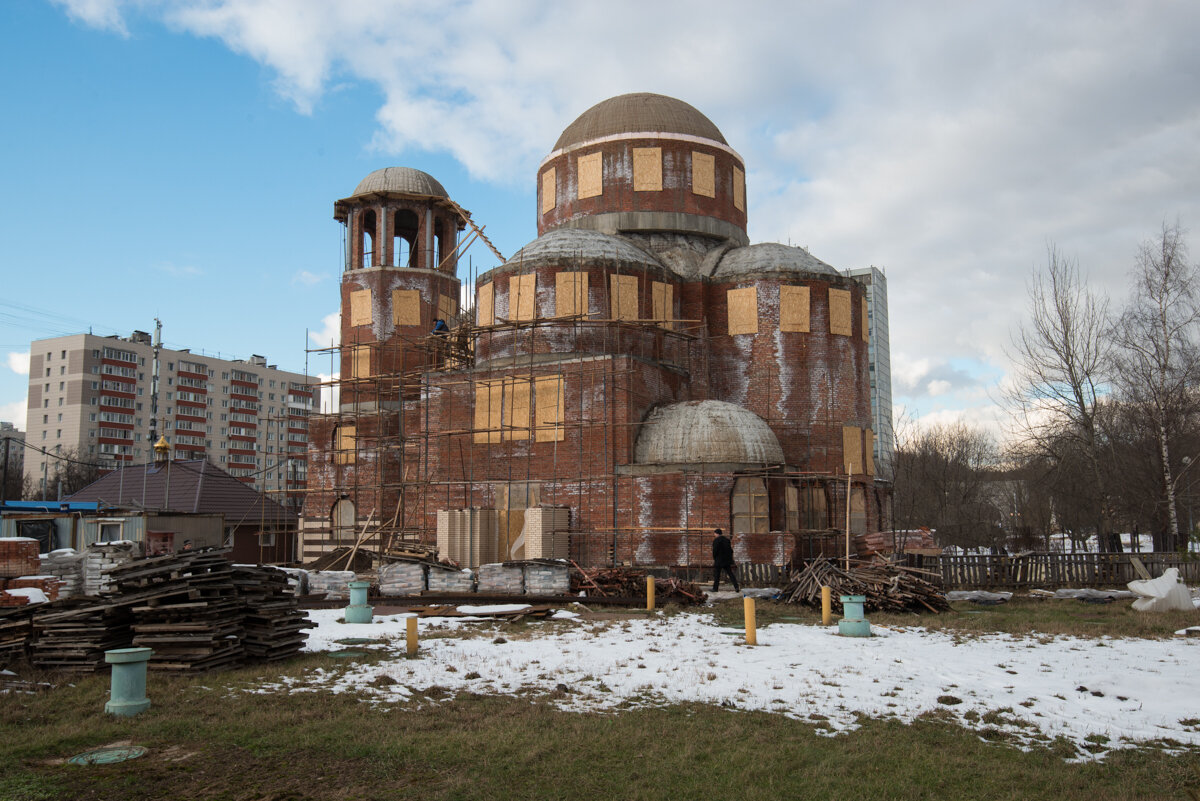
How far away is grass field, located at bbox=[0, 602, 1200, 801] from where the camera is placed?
7.49 m

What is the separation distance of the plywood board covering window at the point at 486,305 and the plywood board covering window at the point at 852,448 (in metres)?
12.5

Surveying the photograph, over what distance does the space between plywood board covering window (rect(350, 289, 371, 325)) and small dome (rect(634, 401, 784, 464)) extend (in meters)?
16.1

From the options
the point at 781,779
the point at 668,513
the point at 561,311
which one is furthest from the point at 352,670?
the point at 561,311

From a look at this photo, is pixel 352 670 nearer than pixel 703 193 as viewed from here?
Yes

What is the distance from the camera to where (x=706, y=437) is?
1065 inches

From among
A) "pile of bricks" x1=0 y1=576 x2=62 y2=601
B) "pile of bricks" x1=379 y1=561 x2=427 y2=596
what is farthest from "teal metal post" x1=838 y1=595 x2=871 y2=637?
"pile of bricks" x1=0 y1=576 x2=62 y2=601

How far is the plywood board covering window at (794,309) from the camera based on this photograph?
31406mm

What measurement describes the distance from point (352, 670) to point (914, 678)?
7.26 m

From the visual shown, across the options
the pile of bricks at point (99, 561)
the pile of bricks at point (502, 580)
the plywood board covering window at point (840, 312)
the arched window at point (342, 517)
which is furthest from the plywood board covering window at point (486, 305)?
the pile of bricks at point (99, 561)

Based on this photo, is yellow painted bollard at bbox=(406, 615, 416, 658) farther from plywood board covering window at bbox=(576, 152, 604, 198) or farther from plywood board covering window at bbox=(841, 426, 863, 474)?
plywood board covering window at bbox=(576, 152, 604, 198)

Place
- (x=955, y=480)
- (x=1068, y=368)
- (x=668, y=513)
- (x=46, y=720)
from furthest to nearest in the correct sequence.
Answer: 1. (x=955, y=480)
2. (x=1068, y=368)
3. (x=668, y=513)
4. (x=46, y=720)

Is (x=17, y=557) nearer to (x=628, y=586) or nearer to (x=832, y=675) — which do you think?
(x=628, y=586)

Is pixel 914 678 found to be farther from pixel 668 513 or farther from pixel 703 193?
pixel 703 193

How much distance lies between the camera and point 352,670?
1235cm
